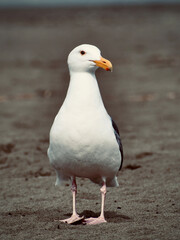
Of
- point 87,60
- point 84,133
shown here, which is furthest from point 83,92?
point 84,133

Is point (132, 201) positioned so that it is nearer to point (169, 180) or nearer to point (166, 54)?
point (169, 180)

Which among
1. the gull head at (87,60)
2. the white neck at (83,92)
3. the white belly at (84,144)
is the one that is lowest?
the white belly at (84,144)

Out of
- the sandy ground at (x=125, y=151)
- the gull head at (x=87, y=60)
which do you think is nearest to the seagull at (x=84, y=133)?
the gull head at (x=87, y=60)

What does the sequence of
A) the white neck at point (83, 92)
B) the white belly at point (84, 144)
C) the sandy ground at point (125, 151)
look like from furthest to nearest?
the sandy ground at point (125, 151) < the white neck at point (83, 92) < the white belly at point (84, 144)

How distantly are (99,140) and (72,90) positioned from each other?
583 mm

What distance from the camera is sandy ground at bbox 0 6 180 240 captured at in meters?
5.31

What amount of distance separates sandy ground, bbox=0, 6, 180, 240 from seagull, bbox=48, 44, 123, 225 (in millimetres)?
436

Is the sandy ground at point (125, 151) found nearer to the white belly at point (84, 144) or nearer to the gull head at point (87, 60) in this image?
the white belly at point (84, 144)

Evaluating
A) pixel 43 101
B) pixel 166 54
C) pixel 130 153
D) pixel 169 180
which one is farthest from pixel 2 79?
pixel 169 180

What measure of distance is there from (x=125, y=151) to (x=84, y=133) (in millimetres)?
3723

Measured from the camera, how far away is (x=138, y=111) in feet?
39.6

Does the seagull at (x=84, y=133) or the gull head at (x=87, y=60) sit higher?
the gull head at (x=87, y=60)

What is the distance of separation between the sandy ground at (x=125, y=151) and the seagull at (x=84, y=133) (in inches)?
17.2

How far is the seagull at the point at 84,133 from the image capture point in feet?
16.6
